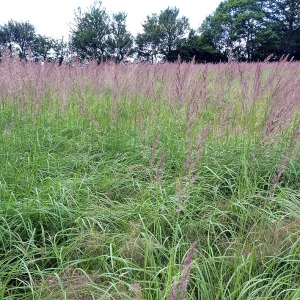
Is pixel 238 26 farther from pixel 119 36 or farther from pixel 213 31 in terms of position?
pixel 119 36

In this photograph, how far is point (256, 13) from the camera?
30969 mm

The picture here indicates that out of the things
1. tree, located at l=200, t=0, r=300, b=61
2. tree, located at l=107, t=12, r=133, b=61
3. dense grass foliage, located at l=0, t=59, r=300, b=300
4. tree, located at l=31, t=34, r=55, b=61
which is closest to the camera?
dense grass foliage, located at l=0, t=59, r=300, b=300

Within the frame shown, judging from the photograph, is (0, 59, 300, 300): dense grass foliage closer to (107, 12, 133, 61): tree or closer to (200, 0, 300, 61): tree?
(107, 12, 133, 61): tree

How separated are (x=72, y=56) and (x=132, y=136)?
1.20 meters

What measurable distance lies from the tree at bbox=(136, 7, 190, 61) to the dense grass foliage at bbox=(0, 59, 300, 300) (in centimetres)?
2898

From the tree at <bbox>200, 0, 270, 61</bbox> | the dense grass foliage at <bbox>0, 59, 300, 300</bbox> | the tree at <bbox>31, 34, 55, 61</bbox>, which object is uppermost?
the tree at <bbox>200, 0, 270, 61</bbox>

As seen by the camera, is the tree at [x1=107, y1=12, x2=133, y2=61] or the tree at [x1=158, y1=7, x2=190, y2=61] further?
the tree at [x1=158, y1=7, x2=190, y2=61]

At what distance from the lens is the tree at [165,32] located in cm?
3131

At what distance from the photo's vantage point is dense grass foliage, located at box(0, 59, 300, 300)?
123cm

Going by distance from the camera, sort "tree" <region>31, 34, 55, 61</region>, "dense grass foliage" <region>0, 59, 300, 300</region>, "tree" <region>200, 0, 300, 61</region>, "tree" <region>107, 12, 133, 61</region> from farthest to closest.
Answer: "tree" <region>200, 0, 300, 61</region> < "tree" <region>107, 12, 133, 61</region> < "tree" <region>31, 34, 55, 61</region> < "dense grass foliage" <region>0, 59, 300, 300</region>

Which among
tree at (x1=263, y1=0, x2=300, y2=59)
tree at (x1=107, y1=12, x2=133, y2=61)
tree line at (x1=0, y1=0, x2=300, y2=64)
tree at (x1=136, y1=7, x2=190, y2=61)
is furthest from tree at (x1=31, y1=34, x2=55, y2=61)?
tree at (x1=263, y1=0, x2=300, y2=59)

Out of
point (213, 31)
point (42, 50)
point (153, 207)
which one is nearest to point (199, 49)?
point (213, 31)

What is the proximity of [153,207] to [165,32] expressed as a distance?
3635 centimetres

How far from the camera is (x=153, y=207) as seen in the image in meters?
1.66
